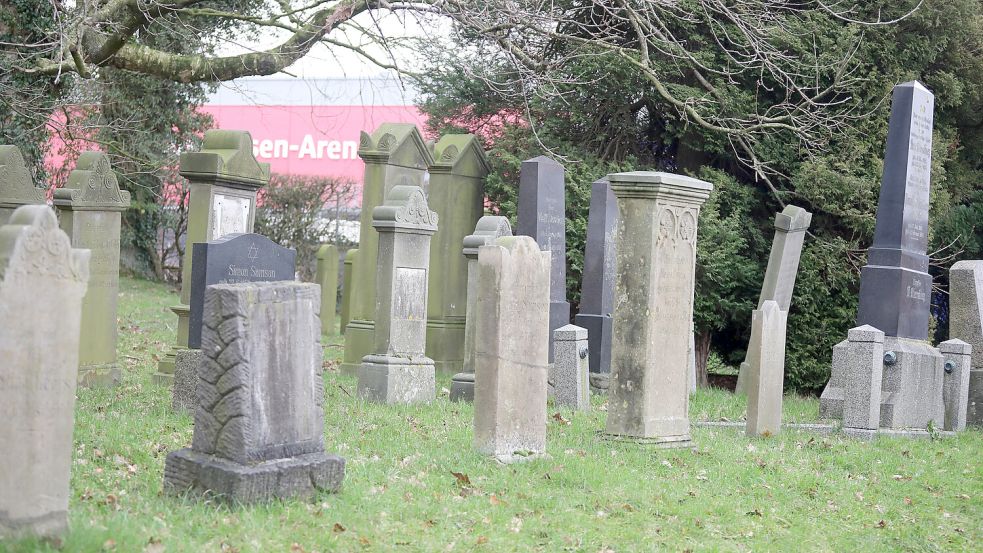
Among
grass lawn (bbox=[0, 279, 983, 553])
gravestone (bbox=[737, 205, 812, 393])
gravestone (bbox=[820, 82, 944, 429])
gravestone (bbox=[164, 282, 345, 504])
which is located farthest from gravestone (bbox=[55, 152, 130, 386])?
gravestone (bbox=[737, 205, 812, 393])

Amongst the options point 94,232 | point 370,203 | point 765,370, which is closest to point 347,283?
point 370,203

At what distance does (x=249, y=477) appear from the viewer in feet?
18.9

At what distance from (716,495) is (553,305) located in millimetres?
5826

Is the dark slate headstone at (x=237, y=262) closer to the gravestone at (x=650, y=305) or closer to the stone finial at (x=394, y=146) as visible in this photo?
the gravestone at (x=650, y=305)

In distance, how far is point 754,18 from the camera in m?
14.2

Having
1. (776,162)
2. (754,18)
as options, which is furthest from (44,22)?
(776,162)

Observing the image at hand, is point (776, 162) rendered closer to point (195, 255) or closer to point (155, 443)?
point (195, 255)

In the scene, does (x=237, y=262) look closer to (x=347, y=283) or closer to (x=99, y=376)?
(x=99, y=376)

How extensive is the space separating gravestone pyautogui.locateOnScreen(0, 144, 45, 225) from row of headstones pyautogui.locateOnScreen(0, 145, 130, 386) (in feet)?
0.03

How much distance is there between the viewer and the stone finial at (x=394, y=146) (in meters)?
14.1

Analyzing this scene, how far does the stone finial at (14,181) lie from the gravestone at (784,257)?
30.7ft

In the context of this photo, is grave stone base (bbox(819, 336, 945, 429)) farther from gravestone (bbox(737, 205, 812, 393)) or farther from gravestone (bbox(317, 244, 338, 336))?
gravestone (bbox(317, 244, 338, 336))

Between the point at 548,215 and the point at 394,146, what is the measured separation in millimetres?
2469

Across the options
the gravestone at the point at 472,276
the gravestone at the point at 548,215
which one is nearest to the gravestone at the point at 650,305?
the gravestone at the point at 472,276
